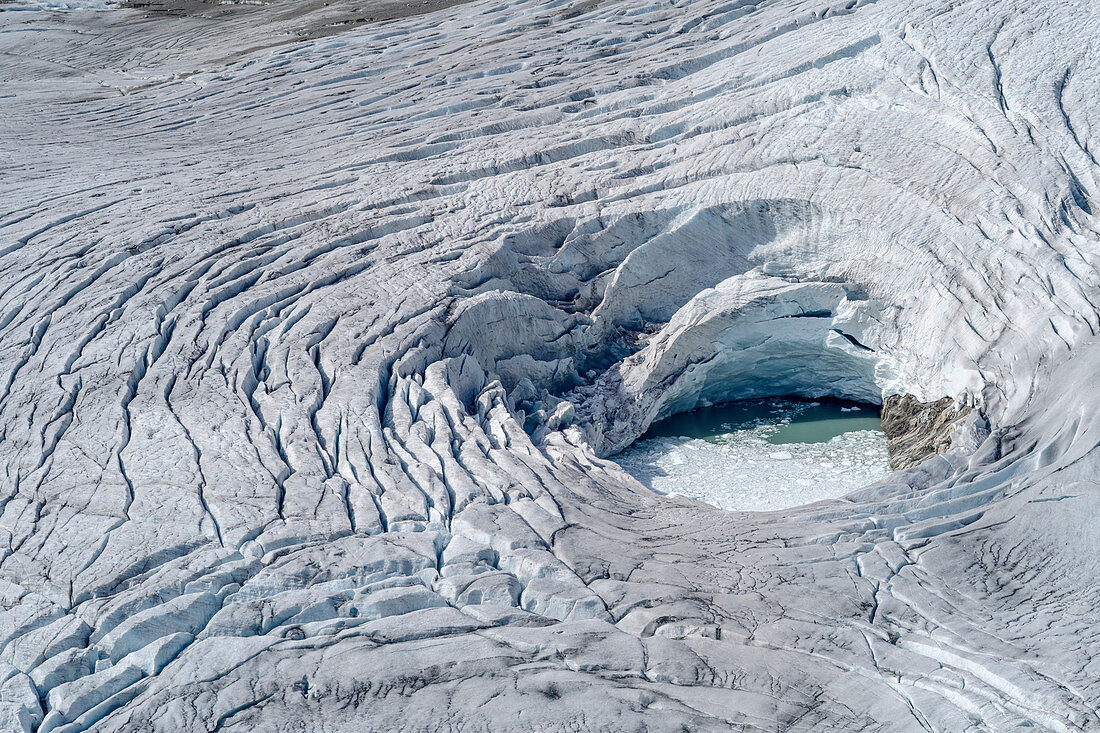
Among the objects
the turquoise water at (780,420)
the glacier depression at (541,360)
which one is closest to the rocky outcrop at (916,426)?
the glacier depression at (541,360)

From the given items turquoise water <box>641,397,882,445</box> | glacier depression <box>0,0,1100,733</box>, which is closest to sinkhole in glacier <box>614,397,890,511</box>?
turquoise water <box>641,397,882,445</box>

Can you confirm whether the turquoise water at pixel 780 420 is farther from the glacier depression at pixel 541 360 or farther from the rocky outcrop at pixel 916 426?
the rocky outcrop at pixel 916 426

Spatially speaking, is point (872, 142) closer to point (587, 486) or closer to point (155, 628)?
point (587, 486)

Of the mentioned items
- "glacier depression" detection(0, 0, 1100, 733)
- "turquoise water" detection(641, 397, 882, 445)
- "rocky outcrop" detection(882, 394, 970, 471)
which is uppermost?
"glacier depression" detection(0, 0, 1100, 733)

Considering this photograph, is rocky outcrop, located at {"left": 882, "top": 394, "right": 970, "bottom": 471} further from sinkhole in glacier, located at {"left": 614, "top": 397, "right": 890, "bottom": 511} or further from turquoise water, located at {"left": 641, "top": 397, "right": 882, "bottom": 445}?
turquoise water, located at {"left": 641, "top": 397, "right": 882, "bottom": 445}

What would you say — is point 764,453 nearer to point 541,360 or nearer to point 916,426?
point 916,426

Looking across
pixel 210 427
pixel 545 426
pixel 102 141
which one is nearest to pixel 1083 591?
pixel 545 426

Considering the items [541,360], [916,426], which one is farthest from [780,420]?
[541,360]
